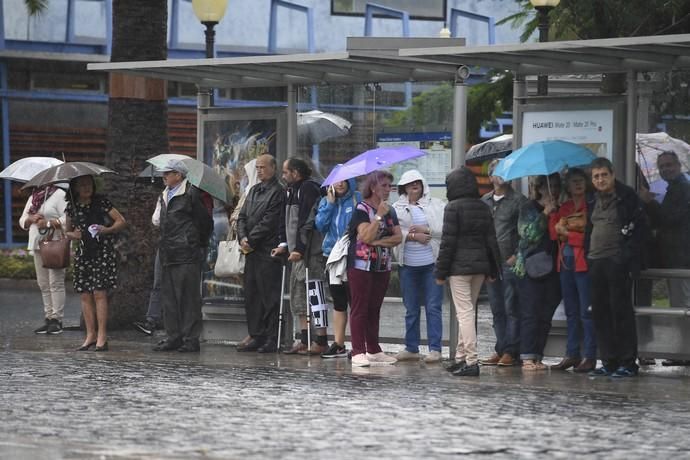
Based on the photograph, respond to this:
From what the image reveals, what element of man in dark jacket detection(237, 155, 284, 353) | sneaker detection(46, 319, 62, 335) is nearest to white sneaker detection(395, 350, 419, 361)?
man in dark jacket detection(237, 155, 284, 353)

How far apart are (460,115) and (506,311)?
75.7 inches

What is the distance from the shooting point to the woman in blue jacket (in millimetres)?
14531

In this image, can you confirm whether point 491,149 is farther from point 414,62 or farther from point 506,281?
point 506,281

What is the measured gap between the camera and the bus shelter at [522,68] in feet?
43.4

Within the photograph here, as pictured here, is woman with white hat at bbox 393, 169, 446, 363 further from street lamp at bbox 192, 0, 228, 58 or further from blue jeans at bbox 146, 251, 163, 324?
street lamp at bbox 192, 0, 228, 58

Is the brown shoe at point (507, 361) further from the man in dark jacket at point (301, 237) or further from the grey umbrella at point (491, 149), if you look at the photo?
the grey umbrella at point (491, 149)

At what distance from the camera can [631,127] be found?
544 inches

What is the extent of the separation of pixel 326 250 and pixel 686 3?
5.74 metres

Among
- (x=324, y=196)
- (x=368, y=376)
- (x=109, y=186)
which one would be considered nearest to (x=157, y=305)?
(x=109, y=186)

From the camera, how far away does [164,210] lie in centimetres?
1549

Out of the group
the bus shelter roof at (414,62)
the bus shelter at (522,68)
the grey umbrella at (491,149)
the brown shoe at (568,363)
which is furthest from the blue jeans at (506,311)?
the grey umbrella at (491,149)

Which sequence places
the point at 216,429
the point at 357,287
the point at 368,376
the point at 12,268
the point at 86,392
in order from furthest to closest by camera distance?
the point at 12,268 < the point at 357,287 < the point at 368,376 < the point at 86,392 < the point at 216,429

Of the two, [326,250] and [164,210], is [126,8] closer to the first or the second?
[164,210]

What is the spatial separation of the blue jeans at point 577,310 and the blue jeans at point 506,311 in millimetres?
458
